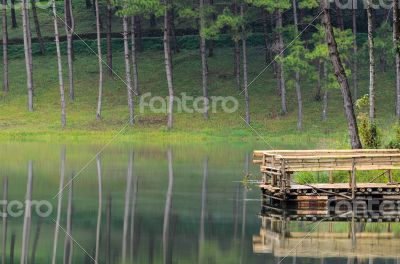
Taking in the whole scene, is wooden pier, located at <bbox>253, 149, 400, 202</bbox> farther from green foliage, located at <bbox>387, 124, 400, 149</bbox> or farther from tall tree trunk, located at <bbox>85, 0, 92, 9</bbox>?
tall tree trunk, located at <bbox>85, 0, 92, 9</bbox>

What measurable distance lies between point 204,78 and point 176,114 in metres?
3.47

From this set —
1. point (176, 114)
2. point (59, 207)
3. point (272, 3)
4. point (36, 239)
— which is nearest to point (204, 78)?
point (176, 114)

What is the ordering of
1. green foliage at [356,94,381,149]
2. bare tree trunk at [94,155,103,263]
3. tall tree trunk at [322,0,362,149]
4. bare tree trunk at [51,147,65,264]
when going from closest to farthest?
bare tree trunk at [94,155,103,263], bare tree trunk at [51,147,65,264], tall tree trunk at [322,0,362,149], green foliage at [356,94,381,149]

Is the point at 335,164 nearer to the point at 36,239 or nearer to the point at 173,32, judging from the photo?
the point at 36,239

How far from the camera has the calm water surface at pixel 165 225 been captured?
2638 centimetres

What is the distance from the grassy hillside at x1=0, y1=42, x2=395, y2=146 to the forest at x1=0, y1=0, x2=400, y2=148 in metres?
0.09

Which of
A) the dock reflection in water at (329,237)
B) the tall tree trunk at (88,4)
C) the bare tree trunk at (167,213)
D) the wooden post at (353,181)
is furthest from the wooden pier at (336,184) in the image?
the tall tree trunk at (88,4)

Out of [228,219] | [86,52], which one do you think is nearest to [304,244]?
[228,219]

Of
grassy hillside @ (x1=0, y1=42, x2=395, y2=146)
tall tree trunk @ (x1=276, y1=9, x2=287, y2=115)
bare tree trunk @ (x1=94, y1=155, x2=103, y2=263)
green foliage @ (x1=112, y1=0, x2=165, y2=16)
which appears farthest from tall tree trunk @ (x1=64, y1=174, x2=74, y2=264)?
tall tree trunk @ (x1=276, y1=9, x2=287, y2=115)

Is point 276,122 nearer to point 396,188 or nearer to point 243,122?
point 243,122

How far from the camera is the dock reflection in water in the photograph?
26.3 meters

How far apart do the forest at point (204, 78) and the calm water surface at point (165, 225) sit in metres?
19.8

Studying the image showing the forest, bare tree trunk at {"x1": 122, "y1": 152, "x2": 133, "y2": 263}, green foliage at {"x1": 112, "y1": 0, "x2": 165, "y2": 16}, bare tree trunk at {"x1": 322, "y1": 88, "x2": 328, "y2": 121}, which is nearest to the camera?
bare tree trunk at {"x1": 122, "y1": 152, "x2": 133, "y2": 263}

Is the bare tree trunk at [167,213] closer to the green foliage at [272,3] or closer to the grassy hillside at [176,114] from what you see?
the grassy hillside at [176,114]
